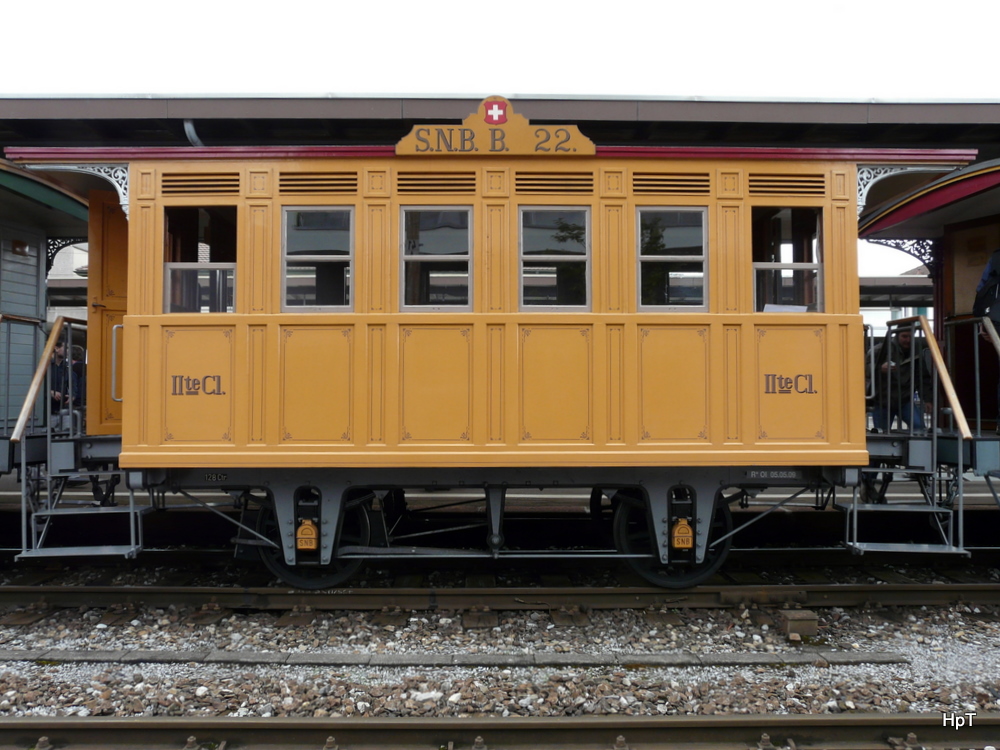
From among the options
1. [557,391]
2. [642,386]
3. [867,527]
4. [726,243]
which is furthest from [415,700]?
[867,527]

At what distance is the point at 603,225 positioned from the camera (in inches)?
195

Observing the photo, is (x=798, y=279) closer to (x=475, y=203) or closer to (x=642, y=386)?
(x=642, y=386)

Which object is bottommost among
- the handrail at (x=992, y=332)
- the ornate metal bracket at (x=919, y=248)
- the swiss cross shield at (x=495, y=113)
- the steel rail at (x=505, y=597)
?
the steel rail at (x=505, y=597)

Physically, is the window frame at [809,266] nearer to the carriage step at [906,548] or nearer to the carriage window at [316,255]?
the carriage step at [906,548]

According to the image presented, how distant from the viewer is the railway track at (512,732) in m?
3.28

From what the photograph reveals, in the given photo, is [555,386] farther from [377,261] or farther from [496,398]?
[377,261]

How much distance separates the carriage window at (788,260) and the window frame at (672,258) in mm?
410

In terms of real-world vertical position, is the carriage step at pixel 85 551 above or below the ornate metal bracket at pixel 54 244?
below

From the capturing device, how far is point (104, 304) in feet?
19.0

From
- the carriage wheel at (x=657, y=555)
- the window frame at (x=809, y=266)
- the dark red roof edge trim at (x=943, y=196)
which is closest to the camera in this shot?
the window frame at (x=809, y=266)

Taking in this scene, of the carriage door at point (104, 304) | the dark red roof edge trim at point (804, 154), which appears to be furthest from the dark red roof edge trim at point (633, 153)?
the carriage door at point (104, 304)

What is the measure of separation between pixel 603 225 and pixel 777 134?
377cm

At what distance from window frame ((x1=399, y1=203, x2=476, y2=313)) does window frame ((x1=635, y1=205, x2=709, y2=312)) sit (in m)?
1.29

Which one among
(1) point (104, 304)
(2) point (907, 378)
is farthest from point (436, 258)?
(2) point (907, 378)
